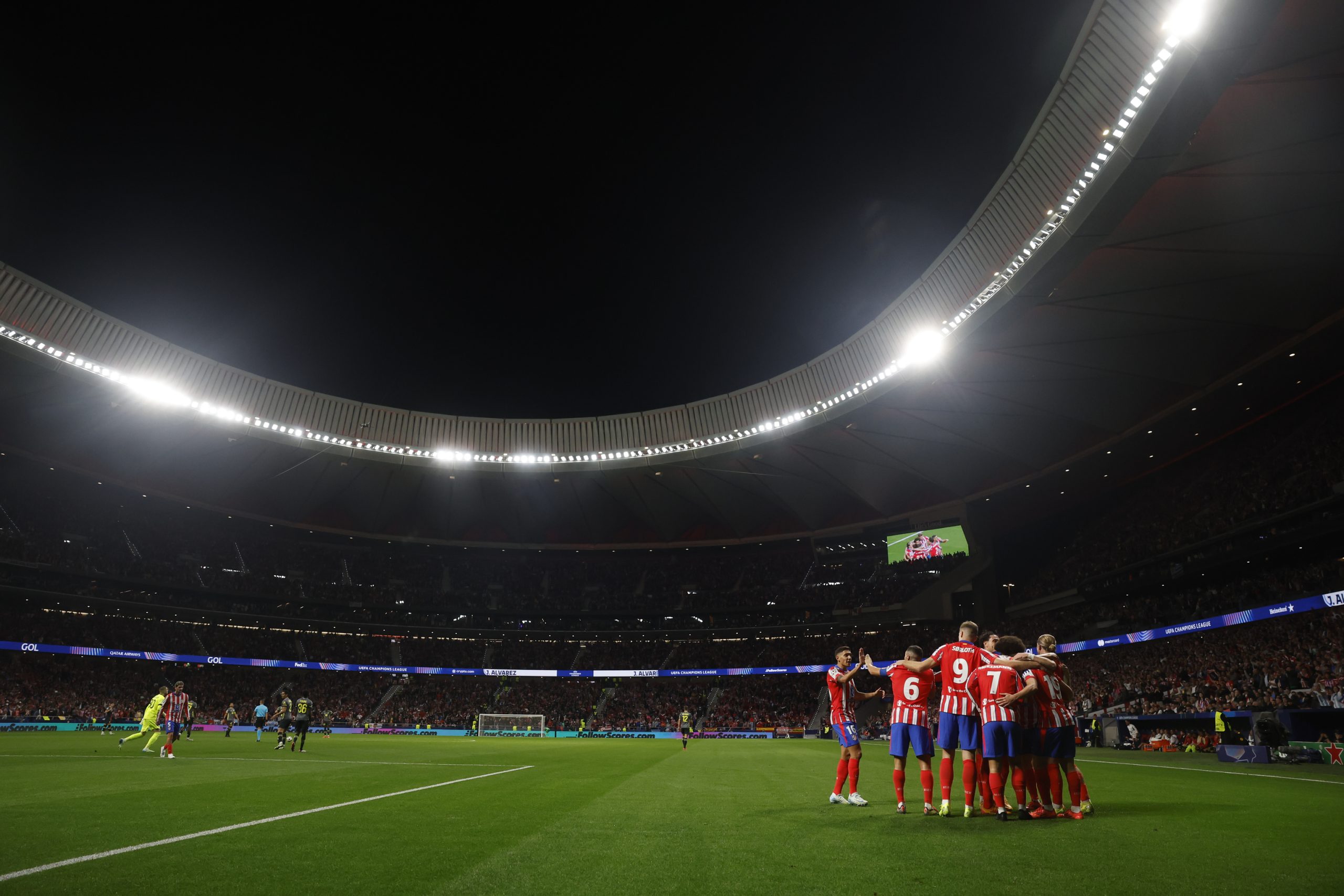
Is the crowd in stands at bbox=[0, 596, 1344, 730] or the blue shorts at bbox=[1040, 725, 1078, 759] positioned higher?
the crowd in stands at bbox=[0, 596, 1344, 730]

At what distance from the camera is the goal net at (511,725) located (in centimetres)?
4759

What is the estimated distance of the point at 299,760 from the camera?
1858 centimetres

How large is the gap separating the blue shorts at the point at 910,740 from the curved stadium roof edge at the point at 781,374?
16245 millimetres

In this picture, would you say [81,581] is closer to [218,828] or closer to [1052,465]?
[218,828]

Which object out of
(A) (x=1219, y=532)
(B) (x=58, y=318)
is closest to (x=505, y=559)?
(B) (x=58, y=318)

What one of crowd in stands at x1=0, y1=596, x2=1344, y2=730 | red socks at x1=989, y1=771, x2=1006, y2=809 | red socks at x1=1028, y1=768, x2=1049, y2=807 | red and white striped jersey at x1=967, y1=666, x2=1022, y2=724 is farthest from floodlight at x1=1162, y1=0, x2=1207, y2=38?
crowd in stands at x1=0, y1=596, x2=1344, y2=730

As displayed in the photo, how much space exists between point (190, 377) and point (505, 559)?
29970mm

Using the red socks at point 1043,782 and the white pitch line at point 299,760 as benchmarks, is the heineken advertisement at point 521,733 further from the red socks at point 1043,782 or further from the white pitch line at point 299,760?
the red socks at point 1043,782

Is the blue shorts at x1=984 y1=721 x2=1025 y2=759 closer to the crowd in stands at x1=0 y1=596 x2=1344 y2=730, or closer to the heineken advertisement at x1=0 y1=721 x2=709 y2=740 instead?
the crowd in stands at x1=0 y1=596 x2=1344 y2=730

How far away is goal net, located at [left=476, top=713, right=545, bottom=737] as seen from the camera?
4759cm

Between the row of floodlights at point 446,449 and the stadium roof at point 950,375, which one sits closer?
the stadium roof at point 950,375

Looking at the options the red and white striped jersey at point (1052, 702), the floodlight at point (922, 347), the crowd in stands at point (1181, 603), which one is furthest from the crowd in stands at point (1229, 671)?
the red and white striped jersey at point (1052, 702)

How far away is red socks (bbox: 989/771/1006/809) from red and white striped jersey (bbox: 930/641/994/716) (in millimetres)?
705

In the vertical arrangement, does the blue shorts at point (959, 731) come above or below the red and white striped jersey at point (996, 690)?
below
